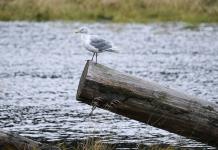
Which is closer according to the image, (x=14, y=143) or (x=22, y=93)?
(x=14, y=143)

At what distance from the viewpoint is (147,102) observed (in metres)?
8.91

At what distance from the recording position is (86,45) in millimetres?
10648

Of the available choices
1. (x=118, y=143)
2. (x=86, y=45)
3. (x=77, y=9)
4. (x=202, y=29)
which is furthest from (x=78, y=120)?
(x=77, y=9)

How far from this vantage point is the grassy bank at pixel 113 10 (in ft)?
129

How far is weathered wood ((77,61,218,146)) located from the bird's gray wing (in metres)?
1.46

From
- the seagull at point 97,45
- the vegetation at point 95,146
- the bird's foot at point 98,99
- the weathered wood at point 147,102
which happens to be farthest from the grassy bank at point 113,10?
the bird's foot at point 98,99

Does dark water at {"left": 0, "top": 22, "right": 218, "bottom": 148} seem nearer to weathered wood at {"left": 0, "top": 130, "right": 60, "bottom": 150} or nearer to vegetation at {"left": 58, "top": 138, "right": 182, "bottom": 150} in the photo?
vegetation at {"left": 58, "top": 138, "right": 182, "bottom": 150}

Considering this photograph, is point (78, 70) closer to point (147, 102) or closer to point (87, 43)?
point (87, 43)

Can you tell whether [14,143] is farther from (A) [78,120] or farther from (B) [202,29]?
(B) [202,29]

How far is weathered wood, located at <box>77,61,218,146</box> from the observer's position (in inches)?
348

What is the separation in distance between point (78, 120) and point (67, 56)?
12812 millimetres

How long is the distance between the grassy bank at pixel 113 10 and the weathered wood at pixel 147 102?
3007 centimetres

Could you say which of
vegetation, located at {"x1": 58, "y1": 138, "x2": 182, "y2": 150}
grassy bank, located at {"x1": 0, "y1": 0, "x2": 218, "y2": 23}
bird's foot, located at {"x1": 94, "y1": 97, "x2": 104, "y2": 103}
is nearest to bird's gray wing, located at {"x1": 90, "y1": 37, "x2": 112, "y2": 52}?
vegetation, located at {"x1": 58, "y1": 138, "x2": 182, "y2": 150}

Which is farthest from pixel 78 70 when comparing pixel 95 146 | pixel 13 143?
pixel 13 143
